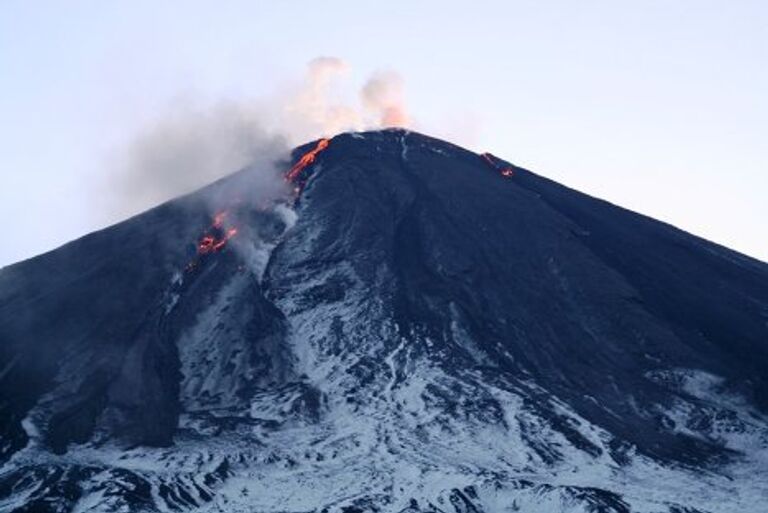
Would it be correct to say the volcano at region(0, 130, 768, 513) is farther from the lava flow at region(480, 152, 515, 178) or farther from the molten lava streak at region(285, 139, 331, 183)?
the lava flow at region(480, 152, 515, 178)

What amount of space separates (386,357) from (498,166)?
1552 inches

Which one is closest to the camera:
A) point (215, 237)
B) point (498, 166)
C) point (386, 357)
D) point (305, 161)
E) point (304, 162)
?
point (386, 357)

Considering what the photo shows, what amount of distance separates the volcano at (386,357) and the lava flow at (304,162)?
21.5 inches

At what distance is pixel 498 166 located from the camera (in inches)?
4033

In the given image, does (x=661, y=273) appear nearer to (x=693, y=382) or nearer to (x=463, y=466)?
(x=693, y=382)

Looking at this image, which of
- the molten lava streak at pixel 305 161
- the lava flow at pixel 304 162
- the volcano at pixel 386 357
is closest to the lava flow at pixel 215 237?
the volcano at pixel 386 357

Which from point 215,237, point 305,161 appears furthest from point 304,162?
point 215,237

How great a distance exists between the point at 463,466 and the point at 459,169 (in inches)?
1764

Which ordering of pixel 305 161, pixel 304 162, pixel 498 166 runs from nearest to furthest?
pixel 304 162 < pixel 305 161 < pixel 498 166

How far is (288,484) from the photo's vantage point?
53.6m

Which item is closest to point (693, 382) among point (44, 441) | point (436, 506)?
point (436, 506)

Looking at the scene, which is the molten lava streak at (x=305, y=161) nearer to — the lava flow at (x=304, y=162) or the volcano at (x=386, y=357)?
the lava flow at (x=304, y=162)

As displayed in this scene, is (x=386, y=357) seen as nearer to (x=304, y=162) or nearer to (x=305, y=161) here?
(x=304, y=162)

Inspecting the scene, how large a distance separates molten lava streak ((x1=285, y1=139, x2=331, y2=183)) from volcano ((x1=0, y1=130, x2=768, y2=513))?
2.00 ft
